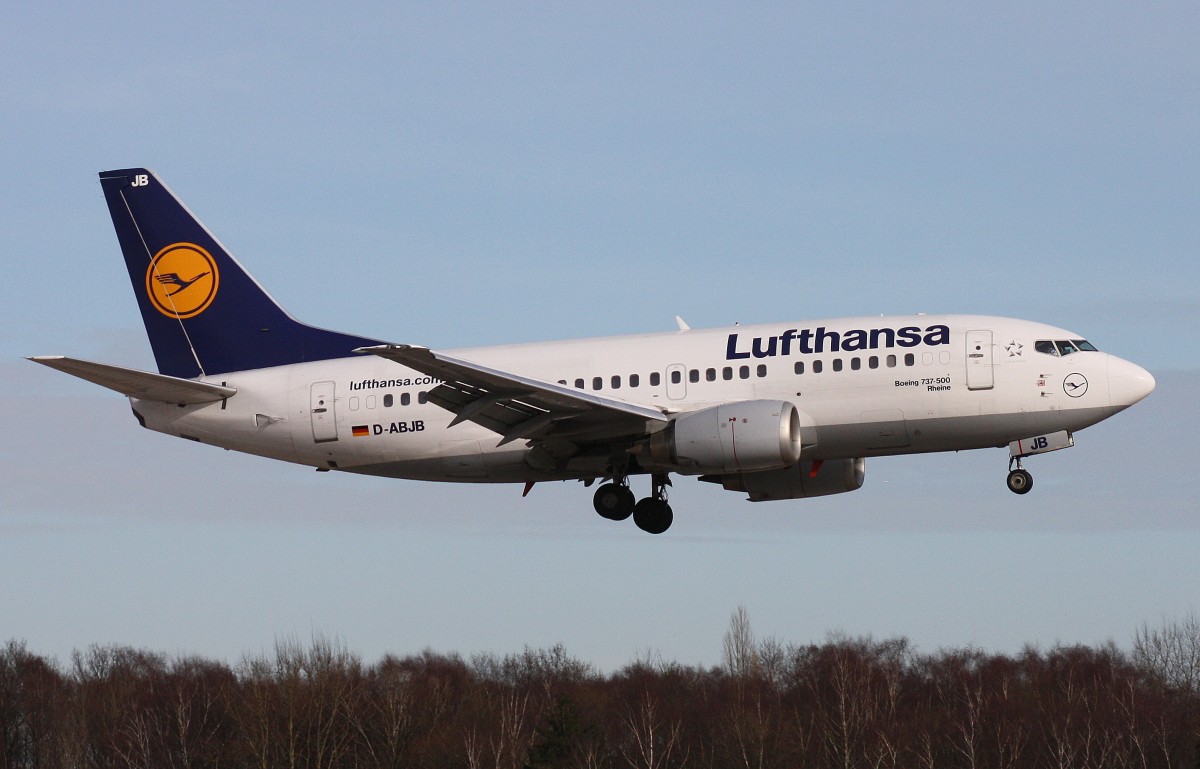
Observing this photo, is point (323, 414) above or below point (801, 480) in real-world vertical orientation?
above

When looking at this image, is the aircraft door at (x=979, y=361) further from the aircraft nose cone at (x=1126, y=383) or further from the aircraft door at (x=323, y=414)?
the aircraft door at (x=323, y=414)

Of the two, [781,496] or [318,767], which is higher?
[781,496]

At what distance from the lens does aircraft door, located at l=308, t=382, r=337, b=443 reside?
43.8 meters

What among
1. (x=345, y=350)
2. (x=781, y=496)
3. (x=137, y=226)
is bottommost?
(x=781, y=496)

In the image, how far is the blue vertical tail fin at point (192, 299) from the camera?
4597 centimetres

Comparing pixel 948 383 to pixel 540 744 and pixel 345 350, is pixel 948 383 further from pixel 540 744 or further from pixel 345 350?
pixel 540 744

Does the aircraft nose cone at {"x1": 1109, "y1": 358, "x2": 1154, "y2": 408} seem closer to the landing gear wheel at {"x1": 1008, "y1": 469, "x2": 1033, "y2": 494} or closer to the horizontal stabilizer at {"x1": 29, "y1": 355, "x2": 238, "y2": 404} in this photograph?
the landing gear wheel at {"x1": 1008, "y1": 469, "x2": 1033, "y2": 494}

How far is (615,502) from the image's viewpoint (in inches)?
1727

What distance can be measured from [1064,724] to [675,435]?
5691 cm

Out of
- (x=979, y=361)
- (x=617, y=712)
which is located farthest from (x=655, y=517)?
(x=617, y=712)

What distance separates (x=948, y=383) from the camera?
39.7m

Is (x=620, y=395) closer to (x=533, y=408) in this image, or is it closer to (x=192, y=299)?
(x=533, y=408)

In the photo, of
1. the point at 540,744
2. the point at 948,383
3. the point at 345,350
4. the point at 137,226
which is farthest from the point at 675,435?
the point at 540,744

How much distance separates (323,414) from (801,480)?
12.4 metres
